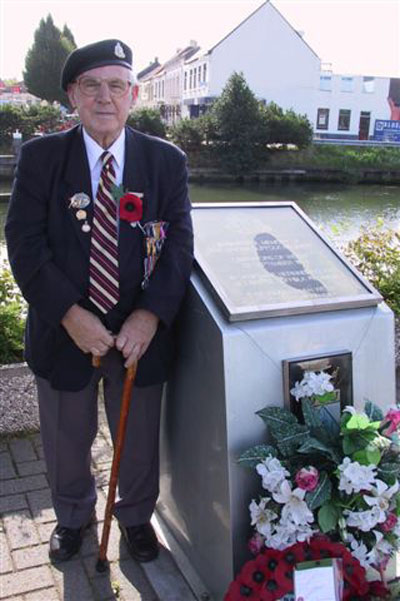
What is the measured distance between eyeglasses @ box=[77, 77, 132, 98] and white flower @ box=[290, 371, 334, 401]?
124cm

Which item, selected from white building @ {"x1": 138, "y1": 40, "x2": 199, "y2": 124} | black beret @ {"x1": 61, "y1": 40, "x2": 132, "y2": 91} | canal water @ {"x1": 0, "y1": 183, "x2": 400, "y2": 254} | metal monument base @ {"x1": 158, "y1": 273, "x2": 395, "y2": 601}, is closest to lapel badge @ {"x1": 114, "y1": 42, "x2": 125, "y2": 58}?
black beret @ {"x1": 61, "y1": 40, "x2": 132, "y2": 91}

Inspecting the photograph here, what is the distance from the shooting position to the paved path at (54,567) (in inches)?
93.2

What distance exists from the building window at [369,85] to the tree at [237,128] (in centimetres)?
1708

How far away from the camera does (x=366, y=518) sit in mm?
2023

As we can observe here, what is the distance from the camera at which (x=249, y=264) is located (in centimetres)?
240

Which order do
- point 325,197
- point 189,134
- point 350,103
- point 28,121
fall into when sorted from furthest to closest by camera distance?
point 350,103, point 189,134, point 28,121, point 325,197

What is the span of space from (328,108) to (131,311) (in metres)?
45.4

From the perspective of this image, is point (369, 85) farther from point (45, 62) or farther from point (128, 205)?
point (128, 205)

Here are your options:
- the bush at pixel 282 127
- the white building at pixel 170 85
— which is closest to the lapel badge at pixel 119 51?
the bush at pixel 282 127

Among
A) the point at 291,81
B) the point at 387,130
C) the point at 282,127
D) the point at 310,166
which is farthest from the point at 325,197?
the point at 291,81

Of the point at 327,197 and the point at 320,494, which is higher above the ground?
the point at 320,494

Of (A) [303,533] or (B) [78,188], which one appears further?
(B) [78,188]

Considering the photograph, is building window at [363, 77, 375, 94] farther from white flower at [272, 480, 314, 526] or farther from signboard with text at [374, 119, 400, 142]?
white flower at [272, 480, 314, 526]

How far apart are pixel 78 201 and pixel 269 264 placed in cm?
79
